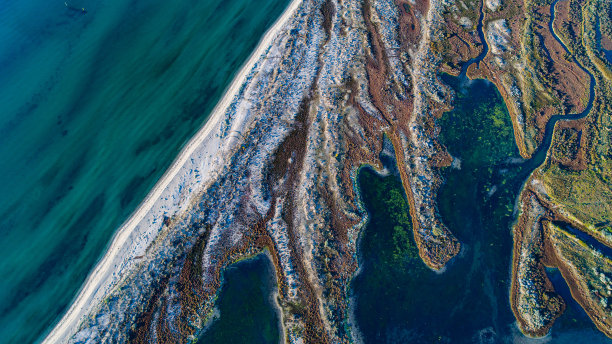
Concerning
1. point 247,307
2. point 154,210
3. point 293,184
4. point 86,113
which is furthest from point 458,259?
point 86,113

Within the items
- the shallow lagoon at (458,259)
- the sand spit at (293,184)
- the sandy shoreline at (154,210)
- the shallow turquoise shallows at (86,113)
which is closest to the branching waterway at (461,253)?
the shallow lagoon at (458,259)

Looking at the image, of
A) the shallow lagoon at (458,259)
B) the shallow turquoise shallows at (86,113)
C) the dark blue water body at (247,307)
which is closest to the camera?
the dark blue water body at (247,307)

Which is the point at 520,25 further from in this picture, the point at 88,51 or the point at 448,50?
the point at 88,51

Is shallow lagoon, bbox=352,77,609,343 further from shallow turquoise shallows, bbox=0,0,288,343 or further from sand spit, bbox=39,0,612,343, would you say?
shallow turquoise shallows, bbox=0,0,288,343

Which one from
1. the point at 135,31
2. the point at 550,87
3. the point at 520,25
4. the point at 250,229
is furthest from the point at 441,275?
the point at 135,31

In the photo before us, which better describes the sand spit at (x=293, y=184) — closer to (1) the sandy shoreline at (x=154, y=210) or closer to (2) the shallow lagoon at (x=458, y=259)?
(1) the sandy shoreline at (x=154, y=210)

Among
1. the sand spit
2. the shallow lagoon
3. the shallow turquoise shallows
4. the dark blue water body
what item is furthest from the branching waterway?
the shallow turquoise shallows
